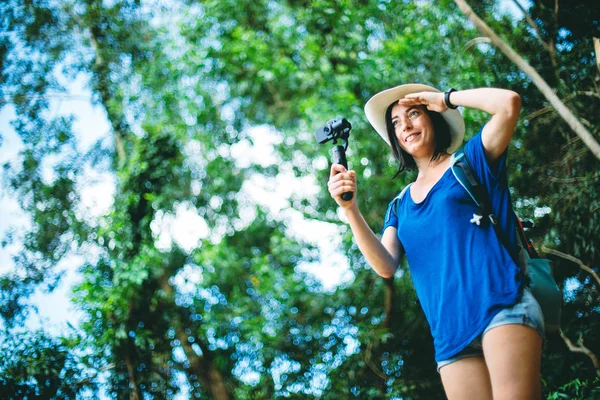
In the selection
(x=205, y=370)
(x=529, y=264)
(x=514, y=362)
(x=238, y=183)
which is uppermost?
(x=238, y=183)

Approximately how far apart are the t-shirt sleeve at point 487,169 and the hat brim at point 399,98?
256 mm

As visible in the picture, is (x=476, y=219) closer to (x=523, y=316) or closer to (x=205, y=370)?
(x=523, y=316)

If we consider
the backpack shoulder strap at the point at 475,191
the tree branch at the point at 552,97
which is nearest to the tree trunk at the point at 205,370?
the tree branch at the point at 552,97

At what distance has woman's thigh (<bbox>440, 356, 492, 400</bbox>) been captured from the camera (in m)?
1.18

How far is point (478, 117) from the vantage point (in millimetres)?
4203

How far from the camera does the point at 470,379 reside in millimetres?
1190

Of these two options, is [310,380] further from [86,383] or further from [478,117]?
[478,117]

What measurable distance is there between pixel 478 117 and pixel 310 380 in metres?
2.86

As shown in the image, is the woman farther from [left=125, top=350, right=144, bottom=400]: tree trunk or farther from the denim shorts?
[left=125, top=350, right=144, bottom=400]: tree trunk

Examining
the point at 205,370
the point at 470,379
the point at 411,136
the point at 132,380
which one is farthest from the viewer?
the point at 205,370

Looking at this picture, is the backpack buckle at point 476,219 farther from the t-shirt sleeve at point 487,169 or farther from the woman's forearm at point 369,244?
the woman's forearm at point 369,244

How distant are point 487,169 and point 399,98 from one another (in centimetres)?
44

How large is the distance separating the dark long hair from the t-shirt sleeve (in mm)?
193

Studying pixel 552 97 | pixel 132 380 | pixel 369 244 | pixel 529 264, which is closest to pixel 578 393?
pixel 552 97
